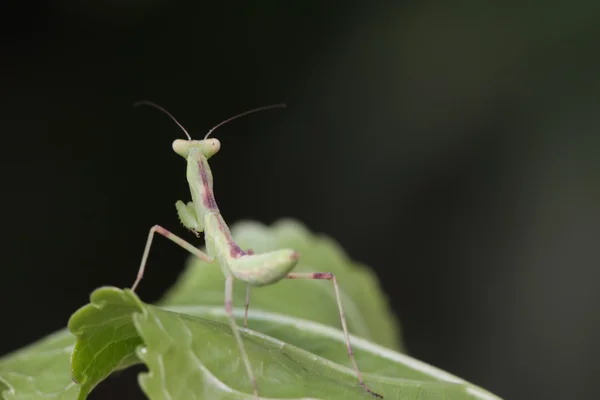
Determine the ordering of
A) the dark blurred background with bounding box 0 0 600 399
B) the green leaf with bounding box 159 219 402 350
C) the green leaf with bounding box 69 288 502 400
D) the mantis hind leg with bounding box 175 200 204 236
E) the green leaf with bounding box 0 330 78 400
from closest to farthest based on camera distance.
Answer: the green leaf with bounding box 69 288 502 400 < the green leaf with bounding box 0 330 78 400 < the mantis hind leg with bounding box 175 200 204 236 < the green leaf with bounding box 159 219 402 350 < the dark blurred background with bounding box 0 0 600 399

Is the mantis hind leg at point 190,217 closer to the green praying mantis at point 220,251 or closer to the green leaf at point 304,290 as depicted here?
the green praying mantis at point 220,251

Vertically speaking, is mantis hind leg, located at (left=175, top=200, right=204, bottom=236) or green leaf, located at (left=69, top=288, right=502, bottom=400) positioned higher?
mantis hind leg, located at (left=175, top=200, right=204, bottom=236)

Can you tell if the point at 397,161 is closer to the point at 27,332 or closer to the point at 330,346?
the point at 27,332

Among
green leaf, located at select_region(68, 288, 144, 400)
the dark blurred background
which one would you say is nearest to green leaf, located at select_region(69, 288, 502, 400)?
green leaf, located at select_region(68, 288, 144, 400)

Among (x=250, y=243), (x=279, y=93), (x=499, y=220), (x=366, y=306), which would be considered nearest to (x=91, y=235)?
(x=279, y=93)

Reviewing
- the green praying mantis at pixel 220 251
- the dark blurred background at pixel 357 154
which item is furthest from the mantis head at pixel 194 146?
the dark blurred background at pixel 357 154

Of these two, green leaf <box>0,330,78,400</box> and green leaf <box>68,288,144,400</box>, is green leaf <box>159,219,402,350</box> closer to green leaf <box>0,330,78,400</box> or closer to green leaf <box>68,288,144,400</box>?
green leaf <box>0,330,78,400</box>
